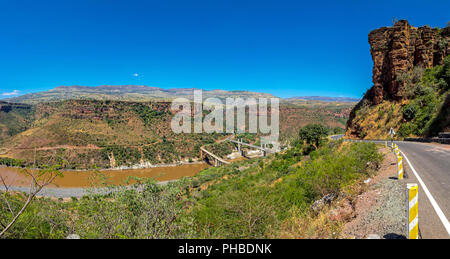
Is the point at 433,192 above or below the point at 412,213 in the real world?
below

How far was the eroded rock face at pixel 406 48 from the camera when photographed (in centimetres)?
2822

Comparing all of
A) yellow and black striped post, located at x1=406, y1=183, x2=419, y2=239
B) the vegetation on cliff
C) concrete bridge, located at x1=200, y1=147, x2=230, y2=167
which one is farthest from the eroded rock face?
the vegetation on cliff

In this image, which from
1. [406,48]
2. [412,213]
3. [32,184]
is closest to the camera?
[32,184]

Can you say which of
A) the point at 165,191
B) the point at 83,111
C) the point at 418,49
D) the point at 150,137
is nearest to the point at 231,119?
the point at 150,137

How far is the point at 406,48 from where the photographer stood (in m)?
28.5

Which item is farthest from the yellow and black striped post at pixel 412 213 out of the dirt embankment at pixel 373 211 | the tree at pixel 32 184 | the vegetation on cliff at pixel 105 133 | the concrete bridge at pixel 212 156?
the concrete bridge at pixel 212 156

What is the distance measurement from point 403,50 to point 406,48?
1093 millimetres

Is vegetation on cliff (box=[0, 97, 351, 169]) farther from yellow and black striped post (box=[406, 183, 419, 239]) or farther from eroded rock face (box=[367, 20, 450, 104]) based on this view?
yellow and black striped post (box=[406, 183, 419, 239])

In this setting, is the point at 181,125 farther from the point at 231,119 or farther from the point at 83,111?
the point at 83,111

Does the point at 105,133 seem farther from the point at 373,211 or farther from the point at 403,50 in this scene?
the point at 373,211

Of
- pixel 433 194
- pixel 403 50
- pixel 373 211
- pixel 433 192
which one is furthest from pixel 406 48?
pixel 373 211

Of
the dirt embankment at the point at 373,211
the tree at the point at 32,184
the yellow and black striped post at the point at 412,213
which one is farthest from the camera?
the dirt embankment at the point at 373,211

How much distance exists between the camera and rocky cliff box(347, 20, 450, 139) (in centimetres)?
2822

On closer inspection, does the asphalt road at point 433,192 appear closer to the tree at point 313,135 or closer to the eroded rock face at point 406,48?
the tree at point 313,135
